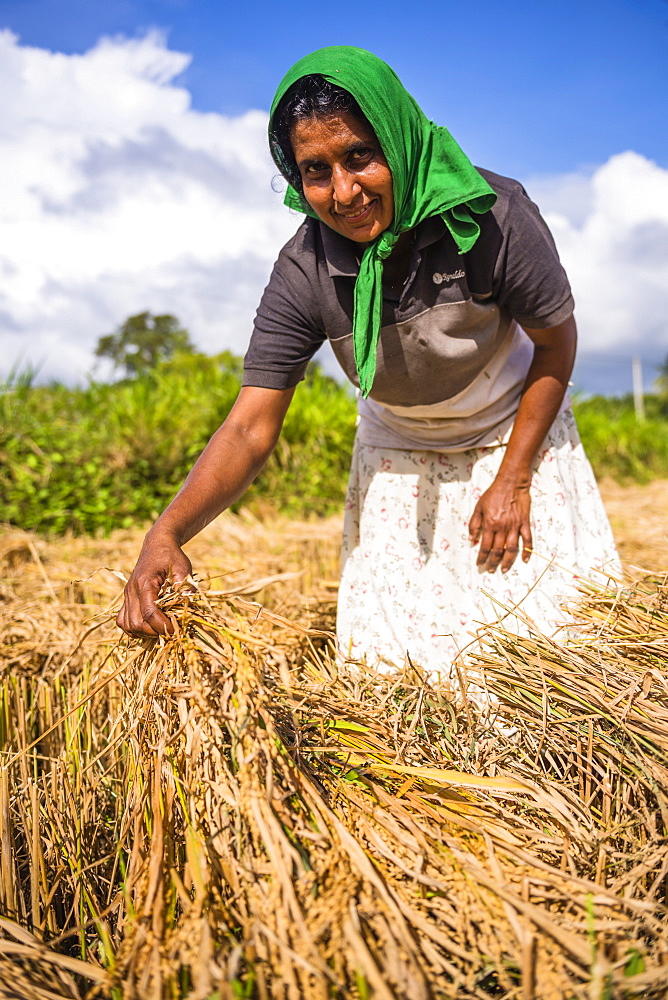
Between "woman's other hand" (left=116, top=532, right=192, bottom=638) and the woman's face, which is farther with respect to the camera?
the woman's face

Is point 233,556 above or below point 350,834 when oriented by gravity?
above

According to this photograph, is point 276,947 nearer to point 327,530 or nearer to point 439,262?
point 439,262

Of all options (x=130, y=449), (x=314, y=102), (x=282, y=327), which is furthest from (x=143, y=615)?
(x=130, y=449)

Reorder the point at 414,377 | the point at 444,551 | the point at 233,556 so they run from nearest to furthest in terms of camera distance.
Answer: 1. the point at 414,377
2. the point at 444,551
3. the point at 233,556

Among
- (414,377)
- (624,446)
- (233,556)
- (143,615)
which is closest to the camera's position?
(143,615)

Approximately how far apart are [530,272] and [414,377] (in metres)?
0.36

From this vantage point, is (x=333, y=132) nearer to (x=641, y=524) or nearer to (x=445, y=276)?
(x=445, y=276)

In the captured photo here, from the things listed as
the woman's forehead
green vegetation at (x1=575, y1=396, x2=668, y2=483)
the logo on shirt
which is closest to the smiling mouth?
the woman's forehead

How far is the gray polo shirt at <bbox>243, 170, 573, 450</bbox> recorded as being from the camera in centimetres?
165

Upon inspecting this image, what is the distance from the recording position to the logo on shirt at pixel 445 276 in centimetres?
165

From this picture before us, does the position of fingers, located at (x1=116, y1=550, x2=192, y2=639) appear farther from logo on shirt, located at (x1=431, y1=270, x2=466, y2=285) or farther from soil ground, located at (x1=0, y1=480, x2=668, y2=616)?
soil ground, located at (x1=0, y1=480, x2=668, y2=616)

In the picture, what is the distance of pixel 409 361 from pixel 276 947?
1260mm

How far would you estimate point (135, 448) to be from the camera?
186 inches

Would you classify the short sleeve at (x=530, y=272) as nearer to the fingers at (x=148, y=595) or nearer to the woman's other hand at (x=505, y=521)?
the woman's other hand at (x=505, y=521)
